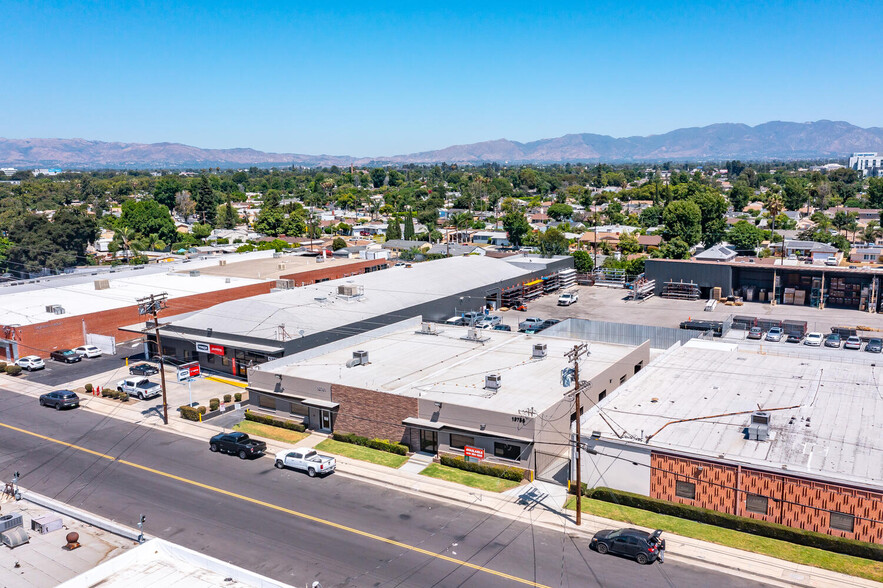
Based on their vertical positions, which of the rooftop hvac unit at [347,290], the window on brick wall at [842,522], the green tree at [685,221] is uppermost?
the green tree at [685,221]

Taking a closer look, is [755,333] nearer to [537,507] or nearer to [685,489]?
[685,489]

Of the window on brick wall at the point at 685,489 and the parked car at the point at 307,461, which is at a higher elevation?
the window on brick wall at the point at 685,489

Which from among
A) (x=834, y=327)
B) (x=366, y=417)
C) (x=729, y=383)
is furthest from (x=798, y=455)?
(x=834, y=327)

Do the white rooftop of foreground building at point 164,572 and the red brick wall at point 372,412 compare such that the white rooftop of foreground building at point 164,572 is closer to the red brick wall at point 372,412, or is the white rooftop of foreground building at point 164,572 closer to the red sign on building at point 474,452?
the red sign on building at point 474,452

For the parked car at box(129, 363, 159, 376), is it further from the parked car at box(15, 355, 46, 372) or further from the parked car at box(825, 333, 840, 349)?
the parked car at box(825, 333, 840, 349)

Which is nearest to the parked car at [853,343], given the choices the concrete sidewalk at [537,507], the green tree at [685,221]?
the concrete sidewalk at [537,507]

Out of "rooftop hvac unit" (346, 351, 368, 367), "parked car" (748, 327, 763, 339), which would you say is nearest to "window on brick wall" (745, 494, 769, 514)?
"rooftop hvac unit" (346, 351, 368, 367)

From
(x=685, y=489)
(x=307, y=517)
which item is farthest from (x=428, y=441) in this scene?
(x=685, y=489)
